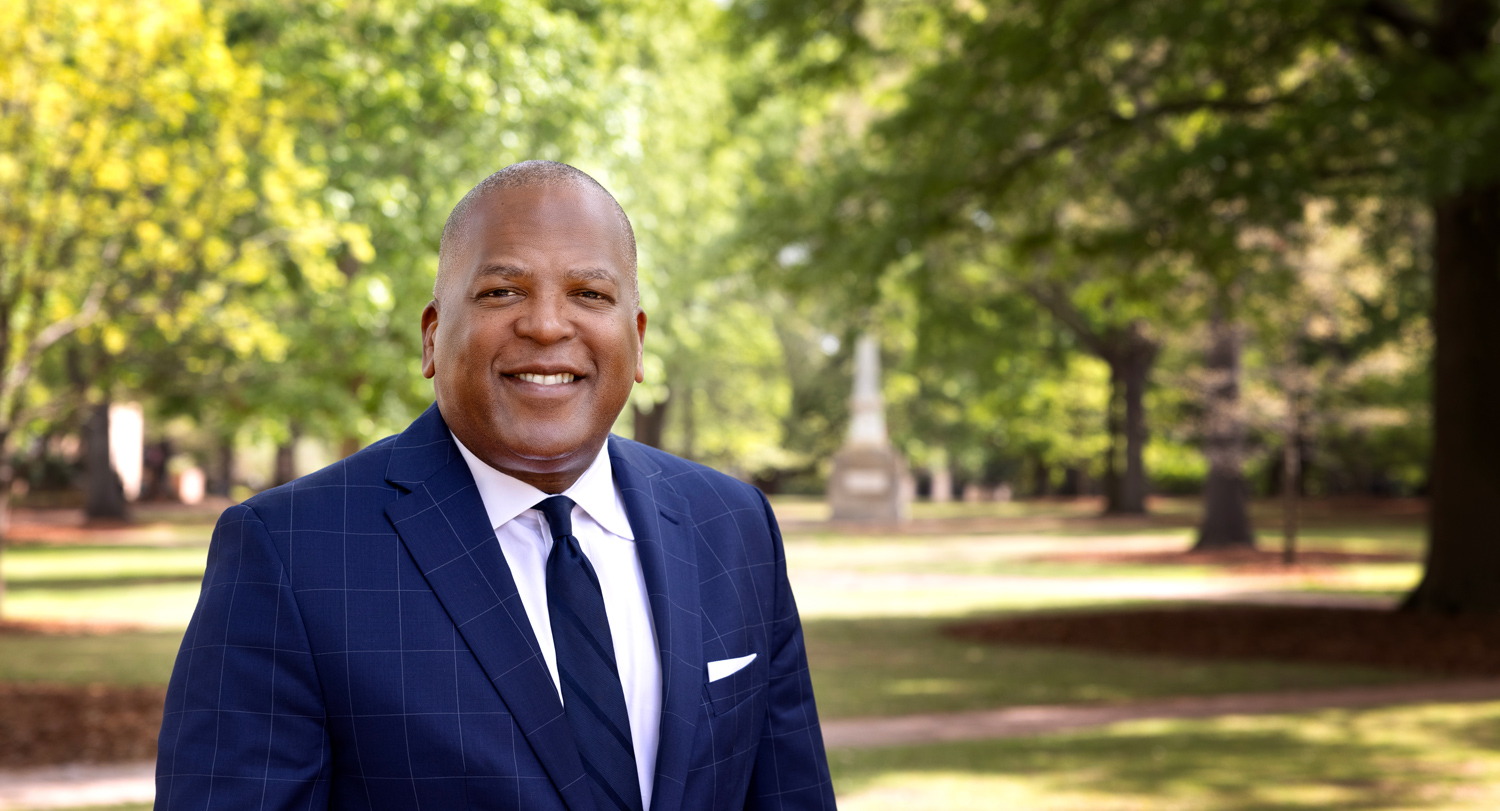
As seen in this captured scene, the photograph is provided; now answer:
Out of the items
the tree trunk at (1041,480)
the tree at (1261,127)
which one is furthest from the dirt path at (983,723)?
the tree trunk at (1041,480)

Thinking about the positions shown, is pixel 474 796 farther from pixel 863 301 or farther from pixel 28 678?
pixel 863 301

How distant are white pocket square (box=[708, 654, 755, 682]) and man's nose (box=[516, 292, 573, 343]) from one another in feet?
1.79

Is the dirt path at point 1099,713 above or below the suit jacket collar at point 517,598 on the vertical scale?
below

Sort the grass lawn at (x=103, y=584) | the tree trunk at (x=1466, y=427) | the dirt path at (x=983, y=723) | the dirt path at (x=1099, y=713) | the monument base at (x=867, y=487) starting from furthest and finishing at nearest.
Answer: the monument base at (x=867, y=487)
the grass lawn at (x=103, y=584)
the tree trunk at (x=1466, y=427)
the dirt path at (x=1099, y=713)
the dirt path at (x=983, y=723)

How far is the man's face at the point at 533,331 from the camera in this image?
6.25 feet

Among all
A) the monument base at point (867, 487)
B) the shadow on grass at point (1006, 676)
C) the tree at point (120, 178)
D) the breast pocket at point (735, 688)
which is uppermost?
the tree at point (120, 178)

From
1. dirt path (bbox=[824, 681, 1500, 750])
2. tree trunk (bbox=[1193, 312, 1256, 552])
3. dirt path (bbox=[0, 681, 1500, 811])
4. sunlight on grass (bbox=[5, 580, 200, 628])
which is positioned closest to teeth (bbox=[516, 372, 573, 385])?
dirt path (bbox=[0, 681, 1500, 811])

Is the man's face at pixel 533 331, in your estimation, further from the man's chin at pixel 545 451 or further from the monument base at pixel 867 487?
the monument base at pixel 867 487

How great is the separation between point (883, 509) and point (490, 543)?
38155 millimetres

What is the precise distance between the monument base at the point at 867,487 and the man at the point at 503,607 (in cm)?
3745

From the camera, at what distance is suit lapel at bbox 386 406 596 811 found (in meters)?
1.78

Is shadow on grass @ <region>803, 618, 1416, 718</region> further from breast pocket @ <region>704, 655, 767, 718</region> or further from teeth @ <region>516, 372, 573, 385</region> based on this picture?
teeth @ <region>516, 372, 573, 385</region>

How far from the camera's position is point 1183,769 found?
8125 mm

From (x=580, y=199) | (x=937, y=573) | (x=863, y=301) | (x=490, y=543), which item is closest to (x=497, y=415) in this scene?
(x=490, y=543)
